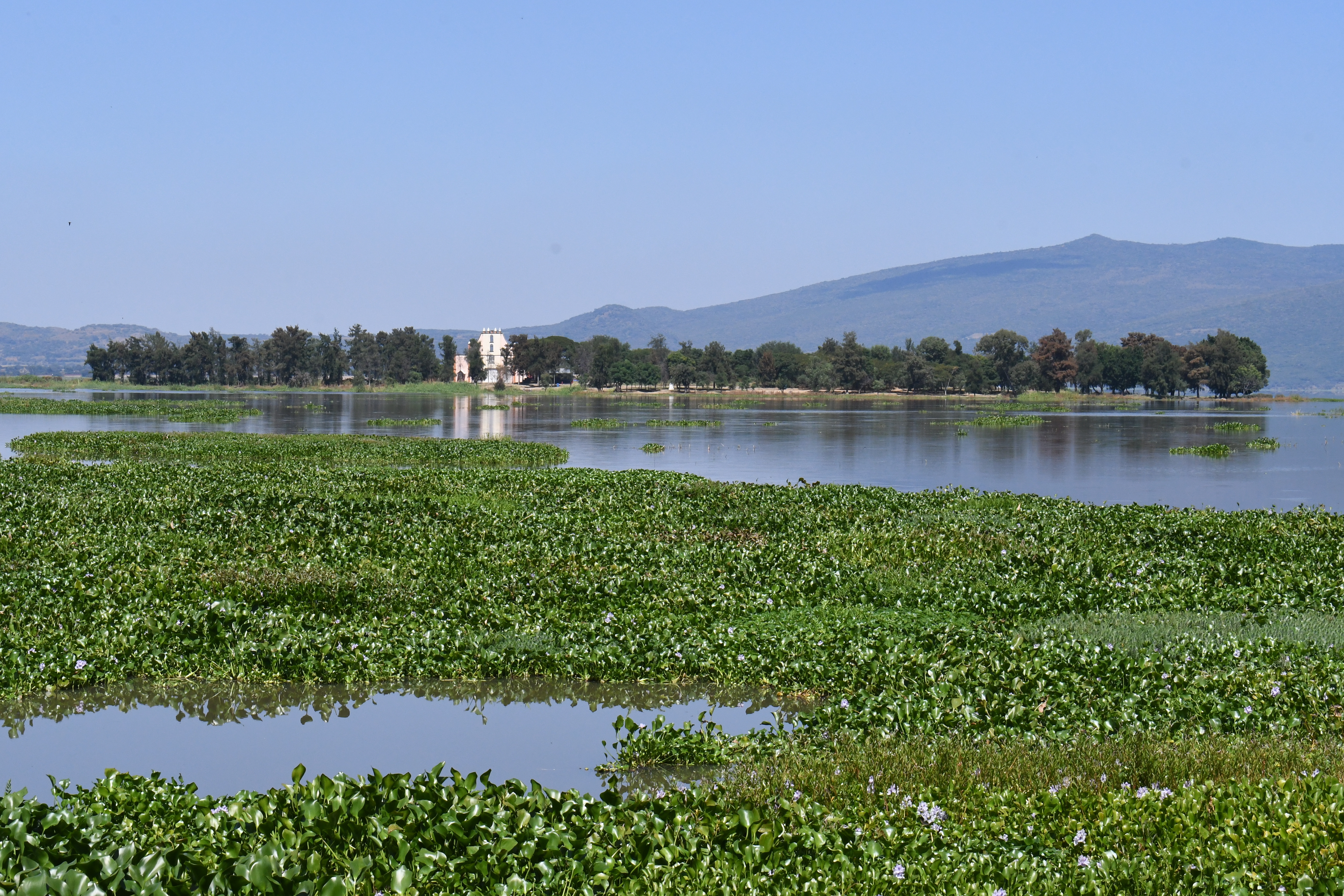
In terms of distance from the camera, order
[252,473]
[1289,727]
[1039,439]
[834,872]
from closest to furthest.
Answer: [834,872]
[1289,727]
[252,473]
[1039,439]

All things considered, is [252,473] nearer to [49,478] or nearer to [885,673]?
[49,478]

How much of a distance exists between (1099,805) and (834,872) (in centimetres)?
241

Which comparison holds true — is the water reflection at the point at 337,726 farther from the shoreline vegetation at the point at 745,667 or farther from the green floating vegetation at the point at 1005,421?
the green floating vegetation at the point at 1005,421

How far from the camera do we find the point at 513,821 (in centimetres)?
793

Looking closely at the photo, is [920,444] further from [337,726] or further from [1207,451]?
[337,726]

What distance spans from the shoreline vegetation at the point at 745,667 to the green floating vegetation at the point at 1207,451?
30.4 metres

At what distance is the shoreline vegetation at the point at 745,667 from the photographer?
7.43m

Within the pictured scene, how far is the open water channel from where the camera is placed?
11367mm

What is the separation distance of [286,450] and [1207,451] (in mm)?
45164

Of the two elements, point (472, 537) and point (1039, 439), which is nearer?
point (472, 537)

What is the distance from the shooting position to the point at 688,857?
7.63 metres

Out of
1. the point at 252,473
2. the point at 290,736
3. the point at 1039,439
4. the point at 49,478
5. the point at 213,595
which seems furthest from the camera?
the point at 1039,439

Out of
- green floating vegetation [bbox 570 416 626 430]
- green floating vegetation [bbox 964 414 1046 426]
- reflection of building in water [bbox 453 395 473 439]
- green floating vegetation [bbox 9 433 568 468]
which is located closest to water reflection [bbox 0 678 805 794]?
green floating vegetation [bbox 9 433 568 468]

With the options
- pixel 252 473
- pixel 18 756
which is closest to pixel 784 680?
pixel 18 756
